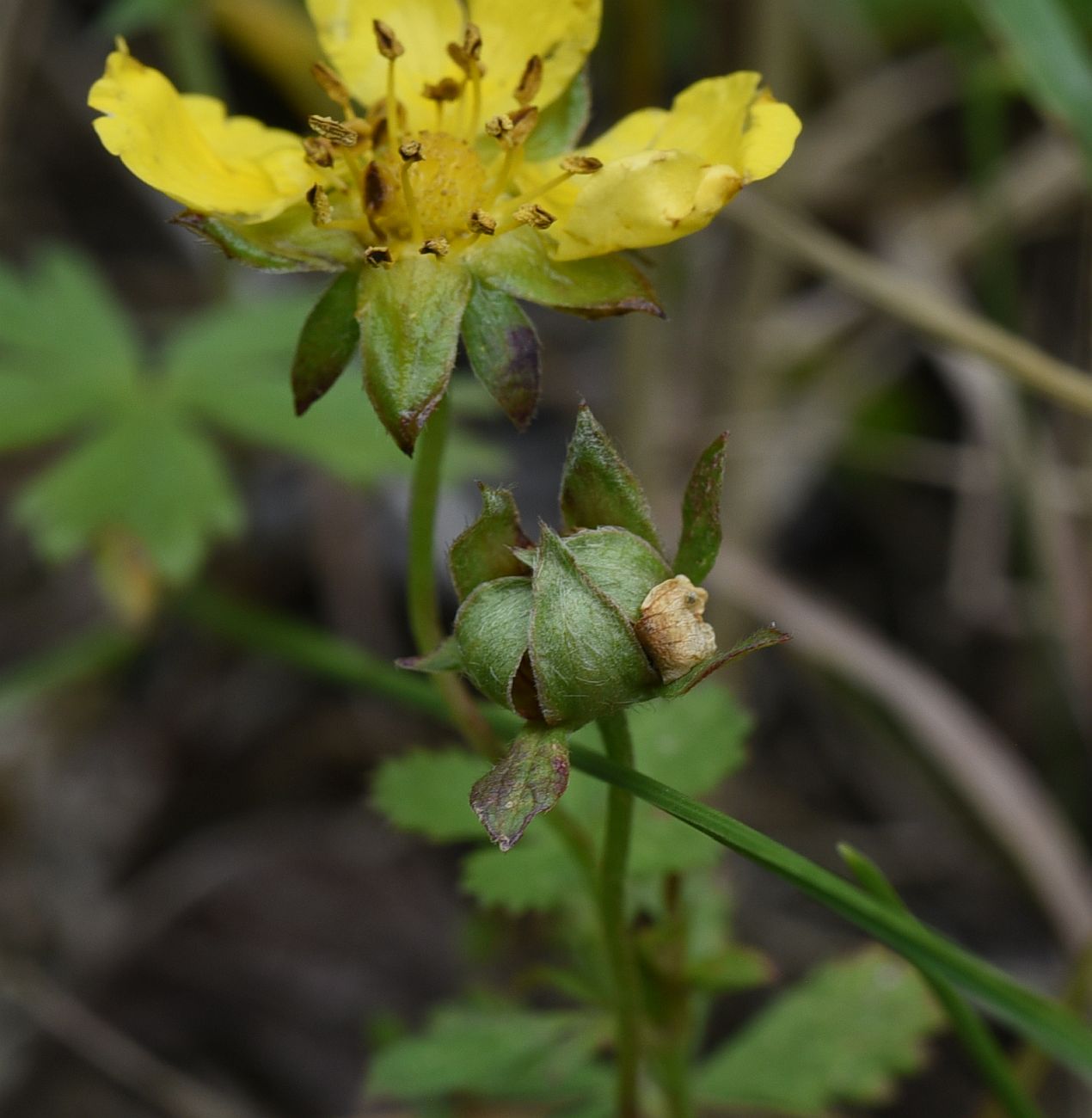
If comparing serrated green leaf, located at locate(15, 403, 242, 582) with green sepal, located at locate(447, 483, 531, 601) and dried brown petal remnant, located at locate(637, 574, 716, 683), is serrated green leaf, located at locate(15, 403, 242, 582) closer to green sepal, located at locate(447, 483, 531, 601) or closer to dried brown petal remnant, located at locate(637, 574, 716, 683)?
green sepal, located at locate(447, 483, 531, 601)

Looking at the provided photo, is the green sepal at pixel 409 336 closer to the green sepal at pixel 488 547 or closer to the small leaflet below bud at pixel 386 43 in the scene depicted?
the green sepal at pixel 488 547

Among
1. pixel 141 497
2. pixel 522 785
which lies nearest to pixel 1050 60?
pixel 522 785

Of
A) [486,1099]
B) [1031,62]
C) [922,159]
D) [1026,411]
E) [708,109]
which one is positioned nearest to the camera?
[708,109]

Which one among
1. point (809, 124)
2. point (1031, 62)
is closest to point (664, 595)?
point (1031, 62)

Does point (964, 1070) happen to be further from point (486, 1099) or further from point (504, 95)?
point (504, 95)

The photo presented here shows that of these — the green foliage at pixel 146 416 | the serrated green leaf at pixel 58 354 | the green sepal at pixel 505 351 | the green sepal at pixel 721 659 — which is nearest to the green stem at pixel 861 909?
the green sepal at pixel 721 659

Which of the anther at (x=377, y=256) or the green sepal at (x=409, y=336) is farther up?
the anther at (x=377, y=256)
